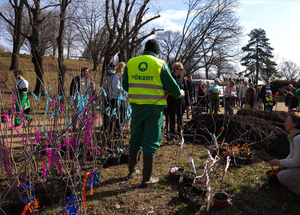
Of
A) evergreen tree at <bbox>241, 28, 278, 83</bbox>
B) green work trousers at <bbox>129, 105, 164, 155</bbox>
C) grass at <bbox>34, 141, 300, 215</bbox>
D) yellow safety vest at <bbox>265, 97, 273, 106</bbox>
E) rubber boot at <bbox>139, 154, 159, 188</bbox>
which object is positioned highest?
evergreen tree at <bbox>241, 28, 278, 83</bbox>

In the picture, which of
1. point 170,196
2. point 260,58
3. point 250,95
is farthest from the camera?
point 260,58

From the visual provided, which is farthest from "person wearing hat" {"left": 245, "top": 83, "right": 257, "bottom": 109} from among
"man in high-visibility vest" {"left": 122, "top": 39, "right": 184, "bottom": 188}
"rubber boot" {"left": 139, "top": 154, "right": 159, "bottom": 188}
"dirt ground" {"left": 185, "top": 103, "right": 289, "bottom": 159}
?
"rubber boot" {"left": 139, "top": 154, "right": 159, "bottom": 188}

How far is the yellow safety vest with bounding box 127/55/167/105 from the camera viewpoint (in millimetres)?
2428

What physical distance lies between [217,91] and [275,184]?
5.14 m

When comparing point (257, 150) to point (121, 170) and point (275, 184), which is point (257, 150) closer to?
point (275, 184)

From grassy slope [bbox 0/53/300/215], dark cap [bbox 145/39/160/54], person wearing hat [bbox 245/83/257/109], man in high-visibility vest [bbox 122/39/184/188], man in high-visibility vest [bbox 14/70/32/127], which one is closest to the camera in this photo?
man in high-visibility vest [bbox 14/70/32/127]

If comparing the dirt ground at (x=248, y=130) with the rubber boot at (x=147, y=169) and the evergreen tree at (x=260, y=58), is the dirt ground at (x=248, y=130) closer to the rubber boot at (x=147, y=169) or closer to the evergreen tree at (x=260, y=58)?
the rubber boot at (x=147, y=169)

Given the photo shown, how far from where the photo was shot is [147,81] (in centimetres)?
244

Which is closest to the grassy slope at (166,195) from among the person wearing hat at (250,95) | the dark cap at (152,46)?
the dark cap at (152,46)

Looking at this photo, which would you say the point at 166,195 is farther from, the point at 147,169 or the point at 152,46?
the point at 152,46

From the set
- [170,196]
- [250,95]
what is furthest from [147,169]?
[250,95]

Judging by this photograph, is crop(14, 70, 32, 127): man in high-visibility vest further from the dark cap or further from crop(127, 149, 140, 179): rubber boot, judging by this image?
the dark cap

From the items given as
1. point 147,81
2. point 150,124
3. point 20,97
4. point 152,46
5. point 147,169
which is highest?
point 152,46

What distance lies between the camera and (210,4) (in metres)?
9.38
